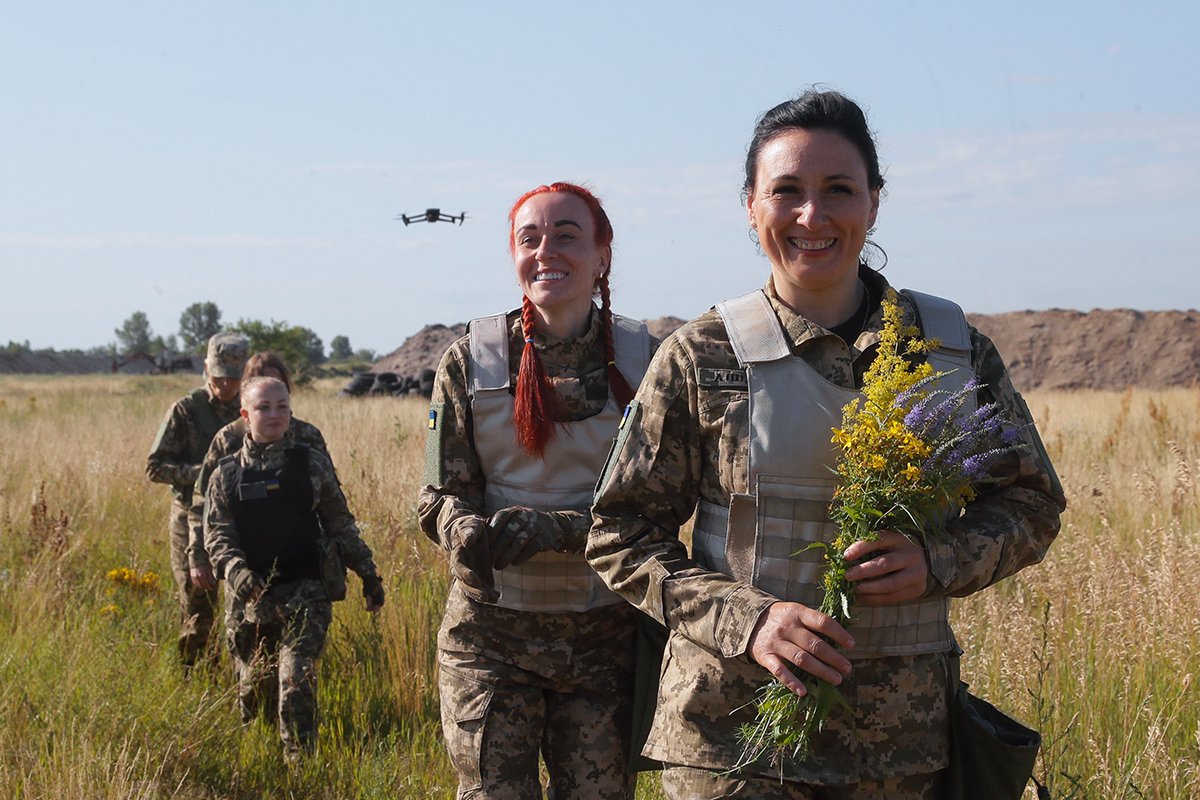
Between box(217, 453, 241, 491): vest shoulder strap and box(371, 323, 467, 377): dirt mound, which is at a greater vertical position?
box(371, 323, 467, 377): dirt mound

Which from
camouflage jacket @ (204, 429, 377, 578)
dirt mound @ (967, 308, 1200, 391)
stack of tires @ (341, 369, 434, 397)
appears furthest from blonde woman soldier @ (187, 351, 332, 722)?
dirt mound @ (967, 308, 1200, 391)

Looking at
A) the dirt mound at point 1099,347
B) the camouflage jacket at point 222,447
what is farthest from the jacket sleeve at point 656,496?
the dirt mound at point 1099,347

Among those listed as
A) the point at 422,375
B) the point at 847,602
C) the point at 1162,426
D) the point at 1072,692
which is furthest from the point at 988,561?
the point at 422,375

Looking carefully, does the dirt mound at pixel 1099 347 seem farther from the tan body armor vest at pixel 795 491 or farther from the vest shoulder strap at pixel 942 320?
the tan body armor vest at pixel 795 491

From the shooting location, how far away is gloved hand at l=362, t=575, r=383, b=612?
5.21 meters

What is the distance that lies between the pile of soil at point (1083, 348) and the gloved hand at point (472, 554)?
2601 centimetres

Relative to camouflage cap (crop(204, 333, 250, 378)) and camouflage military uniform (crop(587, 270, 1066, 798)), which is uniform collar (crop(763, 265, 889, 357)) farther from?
camouflage cap (crop(204, 333, 250, 378))

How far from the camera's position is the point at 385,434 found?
12727 mm

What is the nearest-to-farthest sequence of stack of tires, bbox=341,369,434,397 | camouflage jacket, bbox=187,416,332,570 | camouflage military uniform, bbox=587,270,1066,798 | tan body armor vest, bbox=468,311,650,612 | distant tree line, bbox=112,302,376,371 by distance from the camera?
camouflage military uniform, bbox=587,270,1066,798
tan body armor vest, bbox=468,311,650,612
camouflage jacket, bbox=187,416,332,570
stack of tires, bbox=341,369,434,397
distant tree line, bbox=112,302,376,371

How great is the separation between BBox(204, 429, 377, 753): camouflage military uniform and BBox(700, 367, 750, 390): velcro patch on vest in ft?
9.94

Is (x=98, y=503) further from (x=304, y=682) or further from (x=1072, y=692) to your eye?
(x=1072, y=692)

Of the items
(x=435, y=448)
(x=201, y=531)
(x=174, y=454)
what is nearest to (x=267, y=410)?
(x=201, y=531)

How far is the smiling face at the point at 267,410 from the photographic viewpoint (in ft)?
17.7

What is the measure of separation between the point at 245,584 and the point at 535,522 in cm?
221
